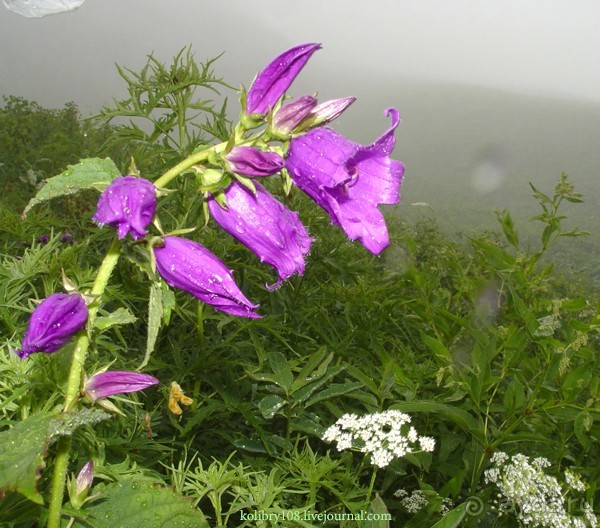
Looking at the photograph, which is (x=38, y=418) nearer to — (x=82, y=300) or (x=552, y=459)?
(x=82, y=300)

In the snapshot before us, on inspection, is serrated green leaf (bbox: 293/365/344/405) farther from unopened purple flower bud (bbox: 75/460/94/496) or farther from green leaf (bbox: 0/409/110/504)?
green leaf (bbox: 0/409/110/504)

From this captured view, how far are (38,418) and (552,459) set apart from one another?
152 cm

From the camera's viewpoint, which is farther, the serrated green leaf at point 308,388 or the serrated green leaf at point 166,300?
the serrated green leaf at point 308,388

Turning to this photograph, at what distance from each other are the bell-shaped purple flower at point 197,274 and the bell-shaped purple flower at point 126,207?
0.35 ft

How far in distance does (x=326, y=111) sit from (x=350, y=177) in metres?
0.11

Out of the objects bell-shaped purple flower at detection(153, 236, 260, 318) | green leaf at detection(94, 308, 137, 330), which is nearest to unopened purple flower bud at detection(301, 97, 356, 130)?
bell-shaped purple flower at detection(153, 236, 260, 318)

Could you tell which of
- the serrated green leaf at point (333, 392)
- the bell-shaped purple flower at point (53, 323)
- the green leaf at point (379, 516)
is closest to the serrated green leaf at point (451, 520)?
the green leaf at point (379, 516)

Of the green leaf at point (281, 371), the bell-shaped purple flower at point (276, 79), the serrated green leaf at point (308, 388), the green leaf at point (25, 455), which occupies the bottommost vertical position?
the serrated green leaf at point (308, 388)

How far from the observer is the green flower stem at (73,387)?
80cm

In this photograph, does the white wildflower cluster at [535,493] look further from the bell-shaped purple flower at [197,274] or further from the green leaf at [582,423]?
the bell-shaped purple flower at [197,274]

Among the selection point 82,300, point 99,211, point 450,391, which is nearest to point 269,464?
point 450,391

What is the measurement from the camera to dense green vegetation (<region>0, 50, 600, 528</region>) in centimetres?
119

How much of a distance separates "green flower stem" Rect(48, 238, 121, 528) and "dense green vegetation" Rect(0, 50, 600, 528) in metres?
0.04

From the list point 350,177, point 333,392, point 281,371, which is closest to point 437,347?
point 333,392
